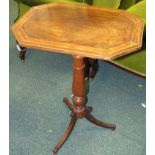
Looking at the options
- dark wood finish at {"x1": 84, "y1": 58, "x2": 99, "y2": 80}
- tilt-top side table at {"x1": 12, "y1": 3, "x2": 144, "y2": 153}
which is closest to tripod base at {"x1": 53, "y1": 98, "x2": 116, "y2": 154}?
tilt-top side table at {"x1": 12, "y1": 3, "x2": 144, "y2": 153}

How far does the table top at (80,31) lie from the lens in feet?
4.15

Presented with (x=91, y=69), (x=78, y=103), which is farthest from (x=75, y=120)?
(x=91, y=69)

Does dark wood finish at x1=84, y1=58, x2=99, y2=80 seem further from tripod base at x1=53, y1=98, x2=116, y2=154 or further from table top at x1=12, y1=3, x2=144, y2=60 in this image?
table top at x1=12, y1=3, x2=144, y2=60

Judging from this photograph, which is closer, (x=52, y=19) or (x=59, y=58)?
(x=52, y=19)

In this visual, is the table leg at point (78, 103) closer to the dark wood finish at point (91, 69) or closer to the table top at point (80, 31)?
the table top at point (80, 31)

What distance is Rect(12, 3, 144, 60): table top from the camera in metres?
1.26

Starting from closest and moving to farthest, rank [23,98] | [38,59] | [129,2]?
[23,98] < [129,2] < [38,59]

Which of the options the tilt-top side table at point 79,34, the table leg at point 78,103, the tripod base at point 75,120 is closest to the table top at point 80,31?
the tilt-top side table at point 79,34

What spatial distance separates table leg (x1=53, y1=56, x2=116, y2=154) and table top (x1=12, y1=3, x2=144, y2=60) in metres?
0.19

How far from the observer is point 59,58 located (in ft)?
8.58
